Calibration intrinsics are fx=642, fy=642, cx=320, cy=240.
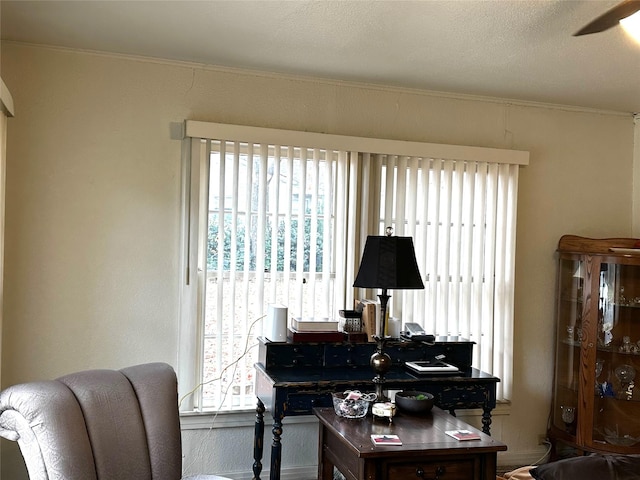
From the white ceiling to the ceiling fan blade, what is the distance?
1.26 feet

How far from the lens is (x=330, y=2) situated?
9.02 feet

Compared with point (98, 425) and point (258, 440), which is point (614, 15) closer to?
point (98, 425)

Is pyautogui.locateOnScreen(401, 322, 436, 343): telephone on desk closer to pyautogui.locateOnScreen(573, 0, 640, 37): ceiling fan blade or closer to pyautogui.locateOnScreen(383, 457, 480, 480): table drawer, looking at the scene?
pyautogui.locateOnScreen(383, 457, 480, 480): table drawer

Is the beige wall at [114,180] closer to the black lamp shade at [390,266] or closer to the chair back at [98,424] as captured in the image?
the chair back at [98,424]

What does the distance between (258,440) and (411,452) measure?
134 cm

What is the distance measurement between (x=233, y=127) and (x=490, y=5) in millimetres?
1613

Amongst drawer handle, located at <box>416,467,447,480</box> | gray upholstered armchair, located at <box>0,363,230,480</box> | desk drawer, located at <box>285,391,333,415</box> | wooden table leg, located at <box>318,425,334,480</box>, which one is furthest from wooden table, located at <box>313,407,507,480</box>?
gray upholstered armchair, located at <box>0,363,230,480</box>

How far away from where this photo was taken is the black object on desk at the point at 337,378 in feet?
10.7

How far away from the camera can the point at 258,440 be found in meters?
3.60

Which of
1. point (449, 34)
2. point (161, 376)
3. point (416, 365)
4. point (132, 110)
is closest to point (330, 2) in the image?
point (449, 34)

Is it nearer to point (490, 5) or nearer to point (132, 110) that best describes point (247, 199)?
point (132, 110)

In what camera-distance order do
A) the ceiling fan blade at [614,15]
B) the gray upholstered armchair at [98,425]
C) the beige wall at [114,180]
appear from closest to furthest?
the ceiling fan blade at [614,15] < the gray upholstered armchair at [98,425] < the beige wall at [114,180]

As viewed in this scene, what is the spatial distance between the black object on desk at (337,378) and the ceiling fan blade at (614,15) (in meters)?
1.94

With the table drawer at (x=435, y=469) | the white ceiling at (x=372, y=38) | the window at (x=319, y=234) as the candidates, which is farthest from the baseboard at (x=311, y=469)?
the white ceiling at (x=372, y=38)
